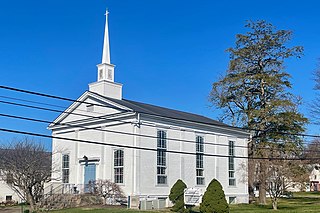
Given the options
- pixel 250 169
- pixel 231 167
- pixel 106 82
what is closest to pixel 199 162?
pixel 231 167

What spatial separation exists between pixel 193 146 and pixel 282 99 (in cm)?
1149

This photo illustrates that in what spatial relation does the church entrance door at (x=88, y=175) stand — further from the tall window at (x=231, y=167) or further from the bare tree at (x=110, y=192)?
the tall window at (x=231, y=167)

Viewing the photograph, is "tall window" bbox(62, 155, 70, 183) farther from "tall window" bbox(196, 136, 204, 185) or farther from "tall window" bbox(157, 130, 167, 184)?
"tall window" bbox(196, 136, 204, 185)

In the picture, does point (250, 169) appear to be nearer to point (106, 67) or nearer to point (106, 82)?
point (106, 82)

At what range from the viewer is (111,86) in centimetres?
3784

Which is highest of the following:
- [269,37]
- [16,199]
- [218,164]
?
[269,37]

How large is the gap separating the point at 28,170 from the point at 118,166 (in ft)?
20.8

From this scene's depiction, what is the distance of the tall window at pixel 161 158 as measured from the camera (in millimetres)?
34188

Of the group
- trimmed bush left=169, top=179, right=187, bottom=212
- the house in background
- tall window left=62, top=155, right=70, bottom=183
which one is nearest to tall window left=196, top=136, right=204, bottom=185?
trimmed bush left=169, top=179, right=187, bottom=212

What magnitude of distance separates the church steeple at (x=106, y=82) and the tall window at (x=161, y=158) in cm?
580

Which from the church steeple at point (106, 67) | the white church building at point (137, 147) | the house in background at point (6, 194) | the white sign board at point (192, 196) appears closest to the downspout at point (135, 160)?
the white church building at point (137, 147)

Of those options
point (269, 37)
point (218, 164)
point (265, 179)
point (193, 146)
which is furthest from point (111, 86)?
point (269, 37)

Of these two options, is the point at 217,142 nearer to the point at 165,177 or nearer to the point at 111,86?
the point at 165,177

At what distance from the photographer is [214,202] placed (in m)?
26.6
